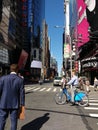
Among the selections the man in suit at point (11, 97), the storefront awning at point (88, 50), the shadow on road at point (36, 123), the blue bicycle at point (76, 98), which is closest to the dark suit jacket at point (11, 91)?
the man in suit at point (11, 97)

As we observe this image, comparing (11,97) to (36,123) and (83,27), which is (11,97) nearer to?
(36,123)

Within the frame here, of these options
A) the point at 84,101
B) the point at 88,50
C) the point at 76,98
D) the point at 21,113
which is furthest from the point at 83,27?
the point at 21,113

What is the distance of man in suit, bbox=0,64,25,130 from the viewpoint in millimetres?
8547

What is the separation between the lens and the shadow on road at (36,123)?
1152cm

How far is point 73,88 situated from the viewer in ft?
63.9

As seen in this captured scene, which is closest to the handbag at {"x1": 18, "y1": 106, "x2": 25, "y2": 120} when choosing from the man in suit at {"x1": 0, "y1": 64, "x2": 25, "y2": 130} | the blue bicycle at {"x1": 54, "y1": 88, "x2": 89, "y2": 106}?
the man in suit at {"x1": 0, "y1": 64, "x2": 25, "y2": 130}

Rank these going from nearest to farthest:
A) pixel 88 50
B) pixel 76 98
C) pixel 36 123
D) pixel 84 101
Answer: pixel 36 123
pixel 84 101
pixel 76 98
pixel 88 50

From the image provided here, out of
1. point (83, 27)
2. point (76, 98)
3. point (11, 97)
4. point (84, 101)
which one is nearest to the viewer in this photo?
point (11, 97)

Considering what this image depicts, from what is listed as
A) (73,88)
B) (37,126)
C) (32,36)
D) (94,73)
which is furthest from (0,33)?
(32,36)

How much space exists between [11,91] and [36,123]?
4.12 m

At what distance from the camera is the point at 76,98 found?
63.2 feet

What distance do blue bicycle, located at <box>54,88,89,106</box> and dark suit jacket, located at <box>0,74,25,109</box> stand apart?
10.6 metres

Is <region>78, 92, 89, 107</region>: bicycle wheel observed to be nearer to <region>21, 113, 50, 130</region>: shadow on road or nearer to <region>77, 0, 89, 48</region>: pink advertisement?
<region>21, 113, 50, 130</region>: shadow on road

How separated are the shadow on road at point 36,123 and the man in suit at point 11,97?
2.93 m
